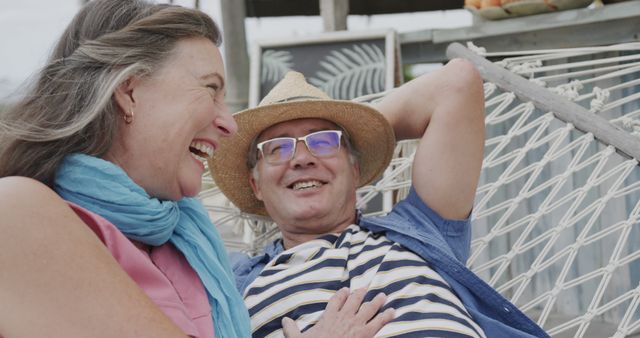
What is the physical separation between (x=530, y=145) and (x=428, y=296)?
2.74ft

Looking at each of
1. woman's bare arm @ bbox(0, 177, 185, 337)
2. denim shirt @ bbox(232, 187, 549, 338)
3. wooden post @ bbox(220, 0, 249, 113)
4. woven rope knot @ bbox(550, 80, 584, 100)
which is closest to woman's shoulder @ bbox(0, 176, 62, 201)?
woman's bare arm @ bbox(0, 177, 185, 337)

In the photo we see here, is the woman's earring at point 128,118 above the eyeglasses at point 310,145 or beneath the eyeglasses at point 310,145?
above

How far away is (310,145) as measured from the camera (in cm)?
227

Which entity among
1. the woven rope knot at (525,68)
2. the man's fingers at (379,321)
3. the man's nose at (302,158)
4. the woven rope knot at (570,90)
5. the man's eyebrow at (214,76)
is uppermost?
the man's eyebrow at (214,76)

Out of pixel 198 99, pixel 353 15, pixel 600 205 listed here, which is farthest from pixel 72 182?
pixel 353 15

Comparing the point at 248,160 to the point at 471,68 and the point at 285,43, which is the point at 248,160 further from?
the point at 285,43

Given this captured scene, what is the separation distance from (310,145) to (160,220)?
83cm

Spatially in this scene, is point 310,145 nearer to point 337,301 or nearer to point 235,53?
point 337,301

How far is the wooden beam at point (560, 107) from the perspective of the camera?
2539mm

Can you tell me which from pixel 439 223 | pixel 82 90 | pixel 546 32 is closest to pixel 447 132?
pixel 439 223

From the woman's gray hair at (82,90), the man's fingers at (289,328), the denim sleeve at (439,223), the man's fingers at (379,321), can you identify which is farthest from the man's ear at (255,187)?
the woman's gray hair at (82,90)

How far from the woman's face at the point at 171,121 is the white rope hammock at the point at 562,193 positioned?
100cm

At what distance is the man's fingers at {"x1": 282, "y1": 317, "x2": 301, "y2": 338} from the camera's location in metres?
1.89

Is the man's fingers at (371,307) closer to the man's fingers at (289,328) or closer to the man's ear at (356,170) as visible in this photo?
the man's fingers at (289,328)
